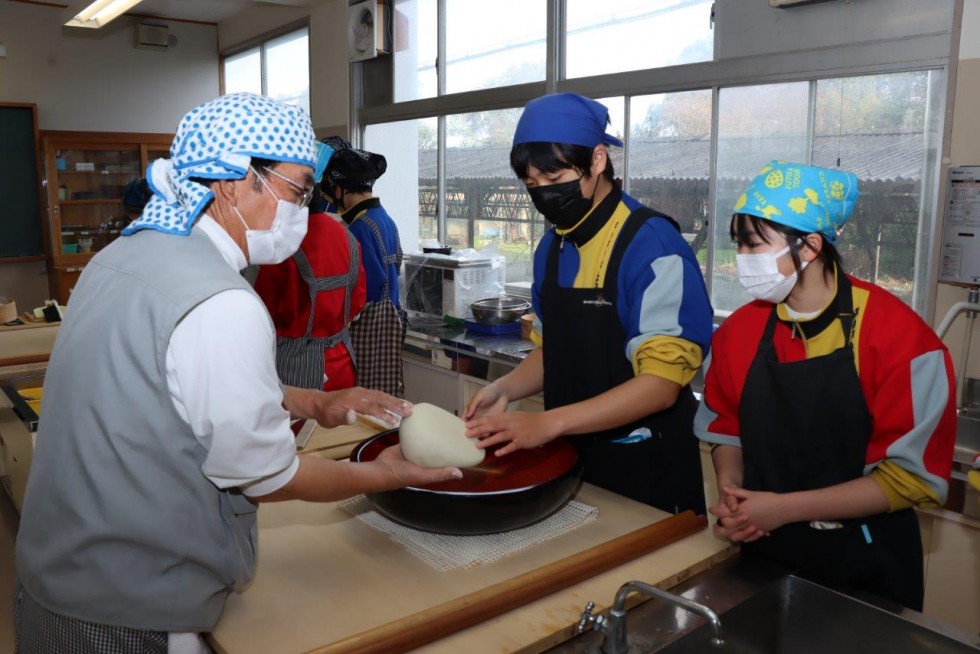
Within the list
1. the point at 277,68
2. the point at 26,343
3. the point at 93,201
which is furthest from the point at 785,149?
the point at 93,201

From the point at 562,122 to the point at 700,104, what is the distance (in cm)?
175

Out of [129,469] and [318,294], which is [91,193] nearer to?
[318,294]

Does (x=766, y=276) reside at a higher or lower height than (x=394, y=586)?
higher

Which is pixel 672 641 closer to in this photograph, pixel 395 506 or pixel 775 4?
pixel 395 506

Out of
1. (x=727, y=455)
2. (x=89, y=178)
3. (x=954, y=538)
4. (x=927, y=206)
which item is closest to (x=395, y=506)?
(x=727, y=455)

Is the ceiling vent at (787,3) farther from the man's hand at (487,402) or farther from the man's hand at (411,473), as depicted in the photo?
the man's hand at (411,473)

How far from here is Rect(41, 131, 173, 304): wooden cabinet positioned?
6.20 metres

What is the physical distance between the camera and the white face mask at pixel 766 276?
133 centimetres

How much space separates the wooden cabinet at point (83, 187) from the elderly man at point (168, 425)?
5.84m

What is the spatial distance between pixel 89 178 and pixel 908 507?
22.6ft

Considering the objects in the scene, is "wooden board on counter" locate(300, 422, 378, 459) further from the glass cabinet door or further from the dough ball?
the glass cabinet door

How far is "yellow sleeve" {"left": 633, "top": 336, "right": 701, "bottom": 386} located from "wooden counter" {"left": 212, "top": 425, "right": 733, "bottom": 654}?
27 centimetres

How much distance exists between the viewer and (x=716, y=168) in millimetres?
3004

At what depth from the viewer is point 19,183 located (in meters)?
6.21
